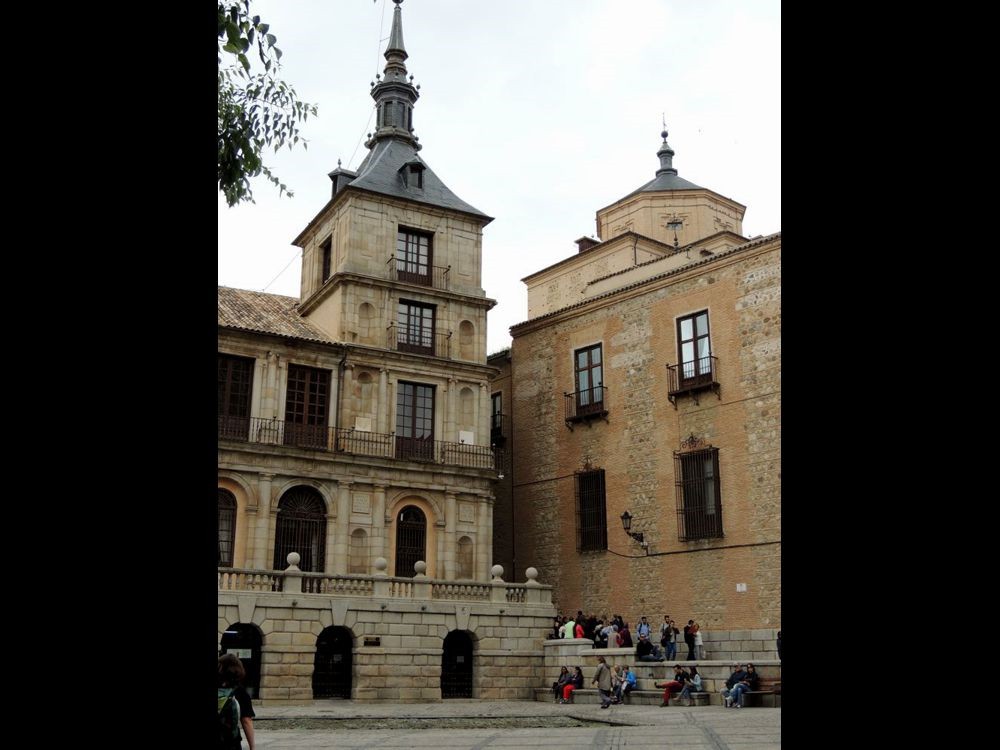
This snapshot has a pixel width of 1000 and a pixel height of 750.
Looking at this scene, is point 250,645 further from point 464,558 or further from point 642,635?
point 642,635

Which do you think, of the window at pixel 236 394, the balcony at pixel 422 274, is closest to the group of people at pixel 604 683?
the window at pixel 236 394

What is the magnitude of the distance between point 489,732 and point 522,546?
1593cm

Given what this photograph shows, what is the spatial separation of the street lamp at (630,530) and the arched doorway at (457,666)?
5051 millimetres

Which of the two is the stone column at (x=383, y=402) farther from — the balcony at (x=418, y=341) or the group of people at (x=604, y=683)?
the group of people at (x=604, y=683)

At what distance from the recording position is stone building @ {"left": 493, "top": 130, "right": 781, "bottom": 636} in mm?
24891

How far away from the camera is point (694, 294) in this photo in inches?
1079

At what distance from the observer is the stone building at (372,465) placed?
77.2 feet

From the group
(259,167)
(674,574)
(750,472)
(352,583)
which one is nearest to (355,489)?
(352,583)

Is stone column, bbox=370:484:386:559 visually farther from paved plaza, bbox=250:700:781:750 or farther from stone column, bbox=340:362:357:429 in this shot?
paved plaza, bbox=250:700:781:750
